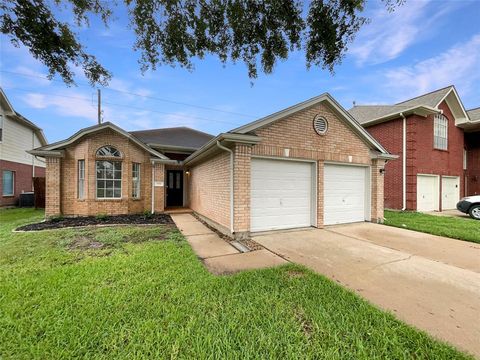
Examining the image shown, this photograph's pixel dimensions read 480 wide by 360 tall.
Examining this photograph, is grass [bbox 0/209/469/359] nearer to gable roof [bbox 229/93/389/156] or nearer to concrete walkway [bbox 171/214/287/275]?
concrete walkway [bbox 171/214/287/275]

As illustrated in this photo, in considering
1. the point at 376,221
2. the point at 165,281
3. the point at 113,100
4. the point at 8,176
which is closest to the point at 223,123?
the point at 113,100

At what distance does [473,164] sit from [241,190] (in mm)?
19074

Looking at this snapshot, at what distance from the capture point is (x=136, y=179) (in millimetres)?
10875

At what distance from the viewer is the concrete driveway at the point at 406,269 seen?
266 cm

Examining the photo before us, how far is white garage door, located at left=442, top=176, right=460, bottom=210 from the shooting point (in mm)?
13820

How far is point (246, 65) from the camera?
15.4 ft

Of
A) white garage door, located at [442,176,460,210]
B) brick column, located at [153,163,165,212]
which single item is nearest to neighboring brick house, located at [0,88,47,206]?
brick column, located at [153,163,165,212]

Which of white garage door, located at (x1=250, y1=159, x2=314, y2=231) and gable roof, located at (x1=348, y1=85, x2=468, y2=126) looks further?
gable roof, located at (x1=348, y1=85, x2=468, y2=126)

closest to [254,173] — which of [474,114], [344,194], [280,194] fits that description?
[280,194]

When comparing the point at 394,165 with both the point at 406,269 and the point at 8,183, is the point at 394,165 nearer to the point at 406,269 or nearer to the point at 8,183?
the point at 406,269

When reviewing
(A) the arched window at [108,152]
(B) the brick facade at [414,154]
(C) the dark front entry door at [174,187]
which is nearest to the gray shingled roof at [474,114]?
(B) the brick facade at [414,154]

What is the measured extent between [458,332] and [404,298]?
0.70 m

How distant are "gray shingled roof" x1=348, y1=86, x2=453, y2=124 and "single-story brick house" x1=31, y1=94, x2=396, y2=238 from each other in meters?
6.15

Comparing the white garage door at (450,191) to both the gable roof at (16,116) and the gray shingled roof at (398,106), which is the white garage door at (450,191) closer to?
the gray shingled roof at (398,106)
